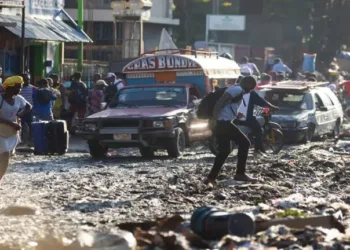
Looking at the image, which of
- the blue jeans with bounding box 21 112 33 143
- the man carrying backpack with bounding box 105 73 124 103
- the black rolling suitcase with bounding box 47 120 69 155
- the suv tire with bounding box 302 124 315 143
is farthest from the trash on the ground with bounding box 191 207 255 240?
the man carrying backpack with bounding box 105 73 124 103

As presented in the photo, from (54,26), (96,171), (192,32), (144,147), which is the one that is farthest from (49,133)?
(192,32)

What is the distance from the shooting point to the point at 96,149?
2153 centimetres

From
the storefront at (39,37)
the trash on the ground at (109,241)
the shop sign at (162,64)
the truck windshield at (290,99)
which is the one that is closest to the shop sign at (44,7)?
the storefront at (39,37)

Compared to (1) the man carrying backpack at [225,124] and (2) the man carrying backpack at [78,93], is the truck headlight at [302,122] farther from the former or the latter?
(1) the man carrying backpack at [225,124]

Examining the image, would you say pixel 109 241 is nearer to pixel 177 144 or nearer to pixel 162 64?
pixel 177 144

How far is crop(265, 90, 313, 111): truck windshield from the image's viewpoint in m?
26.3

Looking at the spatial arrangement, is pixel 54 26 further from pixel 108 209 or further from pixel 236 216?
pixel 236 216

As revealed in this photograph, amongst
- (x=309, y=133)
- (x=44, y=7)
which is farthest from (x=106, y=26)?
(x=309, y=133)

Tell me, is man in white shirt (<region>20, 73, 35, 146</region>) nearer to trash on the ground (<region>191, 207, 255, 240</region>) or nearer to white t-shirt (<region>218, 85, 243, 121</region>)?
white t-shirt (<region>218, 85, 243, 121</region>)

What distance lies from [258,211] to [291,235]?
1.84m

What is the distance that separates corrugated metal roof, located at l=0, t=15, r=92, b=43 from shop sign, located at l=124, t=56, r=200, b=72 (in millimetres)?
3907

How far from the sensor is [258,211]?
40.4ft

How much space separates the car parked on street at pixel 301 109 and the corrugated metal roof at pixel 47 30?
689 cm

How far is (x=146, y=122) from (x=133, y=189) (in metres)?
5.42
